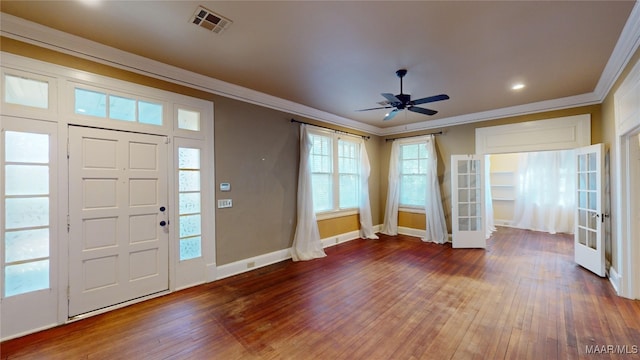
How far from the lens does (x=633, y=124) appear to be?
268cm

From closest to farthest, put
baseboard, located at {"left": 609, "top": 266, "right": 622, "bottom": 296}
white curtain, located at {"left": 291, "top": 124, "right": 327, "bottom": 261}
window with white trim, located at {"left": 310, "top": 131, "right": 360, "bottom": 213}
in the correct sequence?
1. baseboard, located at {"left": 609, "top": 266, "right": 622, "bottom": 296}
2. white curtain, located at {"left": 291, "top": 124, "right": 327, "bottom": 261}
3. window with white trim, located at {"left": 310, "top": 131, "right": 360, "bottom": 213}

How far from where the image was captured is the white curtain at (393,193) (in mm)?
6559

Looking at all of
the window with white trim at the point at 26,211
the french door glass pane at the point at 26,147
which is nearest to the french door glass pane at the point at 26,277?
the window with white trim at the point at 26,211

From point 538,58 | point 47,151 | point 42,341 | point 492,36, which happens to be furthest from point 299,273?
point 538,58

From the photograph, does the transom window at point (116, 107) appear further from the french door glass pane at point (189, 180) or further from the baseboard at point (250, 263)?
the baseboard at point (250, 263)

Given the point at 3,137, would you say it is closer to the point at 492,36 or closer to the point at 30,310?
the point at 30,310

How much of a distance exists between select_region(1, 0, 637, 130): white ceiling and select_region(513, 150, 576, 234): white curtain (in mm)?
3635

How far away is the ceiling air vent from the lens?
2.25 metres

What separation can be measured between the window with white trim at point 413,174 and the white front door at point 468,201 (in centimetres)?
77

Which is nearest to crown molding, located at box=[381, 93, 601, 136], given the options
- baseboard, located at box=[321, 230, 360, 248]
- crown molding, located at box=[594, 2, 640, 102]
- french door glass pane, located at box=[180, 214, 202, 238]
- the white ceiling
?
the white ceiling

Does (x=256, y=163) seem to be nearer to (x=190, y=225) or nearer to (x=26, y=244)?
(x=190, y=225)

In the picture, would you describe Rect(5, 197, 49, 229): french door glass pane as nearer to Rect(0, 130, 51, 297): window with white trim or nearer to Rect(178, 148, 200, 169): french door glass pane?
Rect(0, 130, 51, 297): window with white trim

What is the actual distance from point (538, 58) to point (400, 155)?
3703mm

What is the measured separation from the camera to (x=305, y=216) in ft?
15.5
